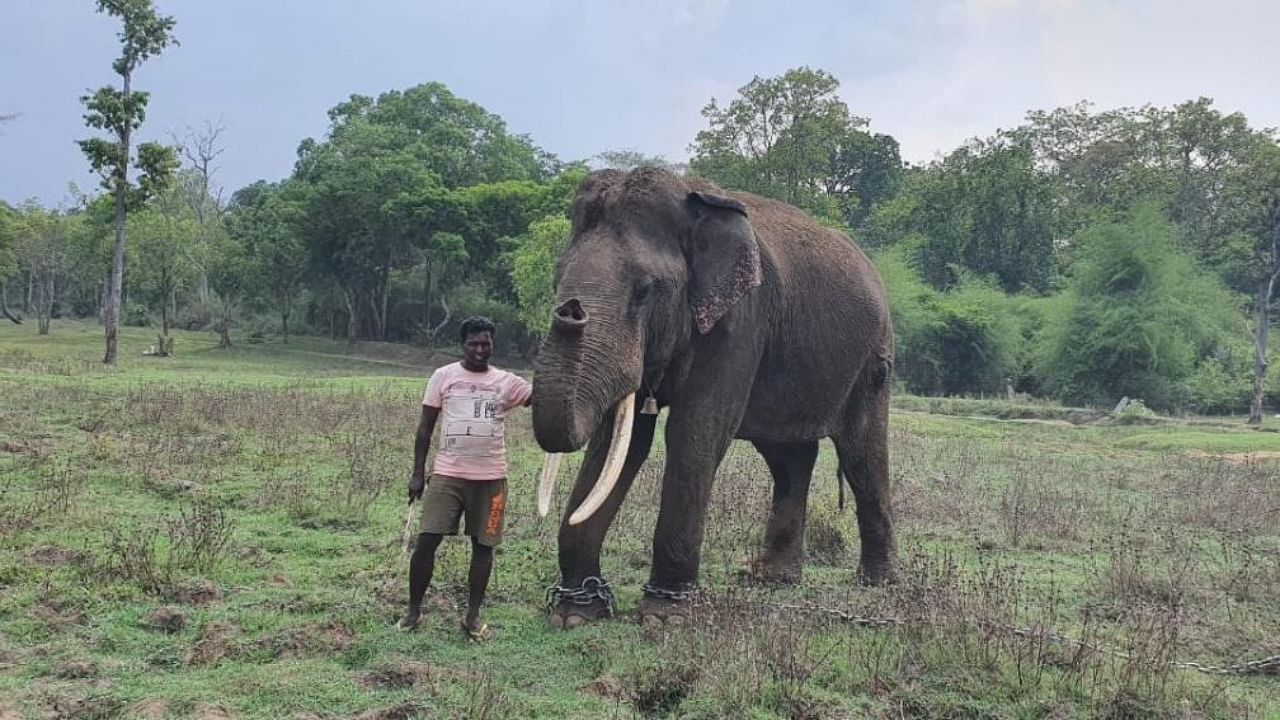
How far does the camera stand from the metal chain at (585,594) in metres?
6.26

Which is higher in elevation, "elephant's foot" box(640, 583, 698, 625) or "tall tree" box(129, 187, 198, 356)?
"tall tree" box(129, 187, 198, 356)

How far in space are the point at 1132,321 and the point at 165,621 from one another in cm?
3876

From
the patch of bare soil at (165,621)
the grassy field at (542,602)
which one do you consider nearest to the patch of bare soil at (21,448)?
the grassy field at (542,602)

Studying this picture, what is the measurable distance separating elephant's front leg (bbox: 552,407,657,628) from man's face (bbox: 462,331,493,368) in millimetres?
945

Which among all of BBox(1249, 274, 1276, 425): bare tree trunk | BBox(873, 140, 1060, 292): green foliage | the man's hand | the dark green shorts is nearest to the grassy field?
the dark green shorts

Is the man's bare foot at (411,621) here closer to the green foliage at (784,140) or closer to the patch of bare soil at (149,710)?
the patch of bare soil at (149,710)

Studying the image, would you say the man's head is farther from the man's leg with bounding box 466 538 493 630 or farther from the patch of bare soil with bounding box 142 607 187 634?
the patch of bare soil with bounding box 142 607 187 634

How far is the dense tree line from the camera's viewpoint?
38.3 m

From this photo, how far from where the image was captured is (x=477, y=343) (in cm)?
571

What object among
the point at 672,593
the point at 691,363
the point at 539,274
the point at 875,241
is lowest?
the point at 672,593

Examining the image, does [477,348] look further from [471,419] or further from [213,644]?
[213,644]

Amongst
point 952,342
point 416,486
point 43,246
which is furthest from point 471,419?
point 43,246

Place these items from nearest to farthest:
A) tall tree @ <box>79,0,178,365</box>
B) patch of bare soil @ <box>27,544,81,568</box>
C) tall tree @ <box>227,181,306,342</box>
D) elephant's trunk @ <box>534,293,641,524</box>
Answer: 1. elephant's trunk @ <box>534,293,641,524</box>
2. patch of bare soil @ <box>27,544,81,568</box>
3. tall tree @ <box>79,0,178,365</box>
4. tall tree @ <box>227,181,306,342</box>

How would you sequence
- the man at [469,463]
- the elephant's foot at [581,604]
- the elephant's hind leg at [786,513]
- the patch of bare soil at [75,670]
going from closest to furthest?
the patch of bare soil at [75,670] → the man at [469,463] → the elephant's foot at [581,604] → the elephant's hind leg at [786,513]
